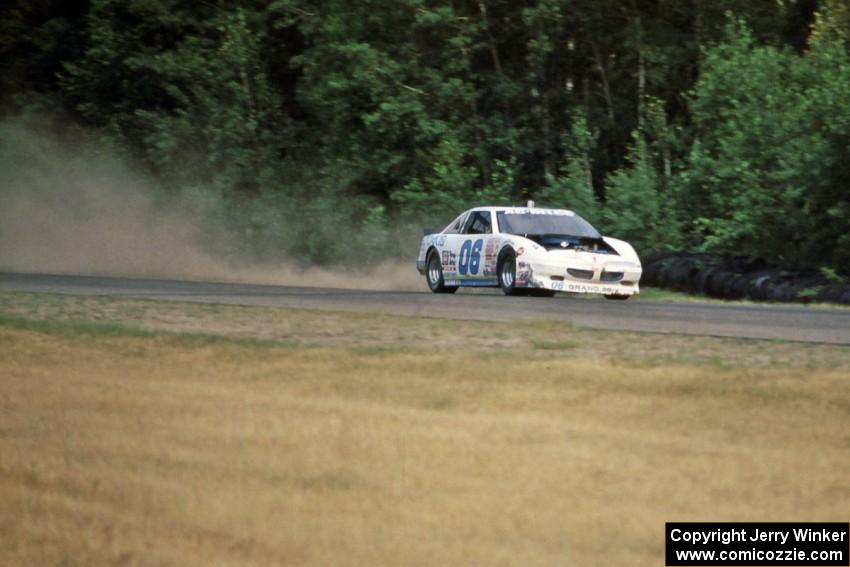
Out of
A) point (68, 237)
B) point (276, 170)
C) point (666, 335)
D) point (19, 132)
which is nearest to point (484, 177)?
point (276, 170)

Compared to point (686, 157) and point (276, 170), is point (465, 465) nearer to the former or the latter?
point (686, 157)

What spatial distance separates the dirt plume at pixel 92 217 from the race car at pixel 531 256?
44.2 feet

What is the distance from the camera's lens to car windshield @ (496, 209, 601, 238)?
21781 mm

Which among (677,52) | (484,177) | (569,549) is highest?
(677,52)

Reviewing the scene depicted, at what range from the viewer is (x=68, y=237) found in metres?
42.4

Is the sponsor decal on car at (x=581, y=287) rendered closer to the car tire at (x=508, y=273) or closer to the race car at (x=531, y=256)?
the race car at (x=531, y=256)

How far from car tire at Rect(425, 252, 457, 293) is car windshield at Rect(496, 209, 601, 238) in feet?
5.28

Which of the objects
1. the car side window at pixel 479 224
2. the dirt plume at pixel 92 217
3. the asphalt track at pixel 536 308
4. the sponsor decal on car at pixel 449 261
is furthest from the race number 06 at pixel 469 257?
the dirt plume at pixel 92 217

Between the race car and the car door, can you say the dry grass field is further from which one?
the car door

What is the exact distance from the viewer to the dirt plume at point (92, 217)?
1526 inches

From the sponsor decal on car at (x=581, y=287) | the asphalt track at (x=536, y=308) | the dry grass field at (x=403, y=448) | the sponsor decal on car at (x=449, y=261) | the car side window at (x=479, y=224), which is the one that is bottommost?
the dry grass field at (x=403, y=448)

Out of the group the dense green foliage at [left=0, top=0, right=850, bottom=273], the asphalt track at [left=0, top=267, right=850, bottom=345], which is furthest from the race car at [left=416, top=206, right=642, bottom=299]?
the dense green foliage at [left=0, top=0, right=850, bottom=273]

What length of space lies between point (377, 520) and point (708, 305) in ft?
43.3

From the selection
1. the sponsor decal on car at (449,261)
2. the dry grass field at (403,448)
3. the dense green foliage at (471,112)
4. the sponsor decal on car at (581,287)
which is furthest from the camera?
the dense green foliage at (471,112)
